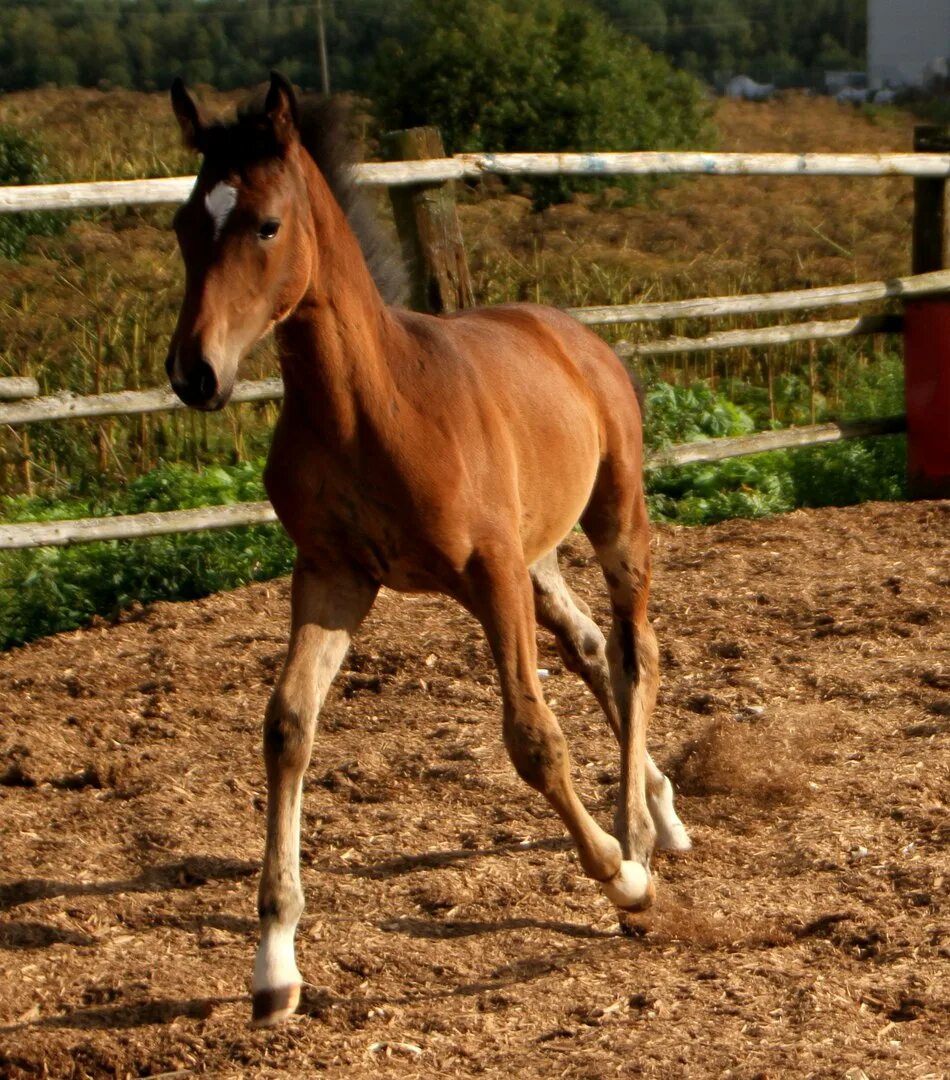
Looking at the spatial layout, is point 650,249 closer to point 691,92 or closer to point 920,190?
point 691,92

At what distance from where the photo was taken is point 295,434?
11.6ft

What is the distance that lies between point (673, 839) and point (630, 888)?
0.63 metres

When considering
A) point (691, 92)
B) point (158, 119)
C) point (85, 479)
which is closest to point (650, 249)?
point (691, 92)

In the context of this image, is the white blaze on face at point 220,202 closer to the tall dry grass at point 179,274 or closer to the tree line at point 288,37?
the tall dry grass at point 179,274

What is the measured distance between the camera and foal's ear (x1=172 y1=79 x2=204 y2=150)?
10.8ft

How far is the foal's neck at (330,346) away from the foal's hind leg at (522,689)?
0.46 m

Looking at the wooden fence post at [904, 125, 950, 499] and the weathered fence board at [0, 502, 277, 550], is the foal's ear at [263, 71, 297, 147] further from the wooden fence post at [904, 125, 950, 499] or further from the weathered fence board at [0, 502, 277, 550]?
the wooden fence post at [904, 125, 950, 499]

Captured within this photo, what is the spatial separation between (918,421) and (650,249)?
11.3 meters

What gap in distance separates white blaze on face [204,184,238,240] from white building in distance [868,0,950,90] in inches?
2072

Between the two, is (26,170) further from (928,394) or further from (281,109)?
(281,109)

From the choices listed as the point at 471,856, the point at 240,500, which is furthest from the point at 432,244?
the point at 471,856

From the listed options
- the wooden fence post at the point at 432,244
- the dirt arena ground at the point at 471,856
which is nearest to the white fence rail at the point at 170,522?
the dirt arena ground at the point at 471,856

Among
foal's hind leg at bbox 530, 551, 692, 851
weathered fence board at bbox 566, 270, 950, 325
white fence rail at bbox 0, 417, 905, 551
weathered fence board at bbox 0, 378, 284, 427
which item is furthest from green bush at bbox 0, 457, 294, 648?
foal's hind leg at bbox 530, 551, 692, 851

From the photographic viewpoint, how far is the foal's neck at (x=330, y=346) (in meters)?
3.42
